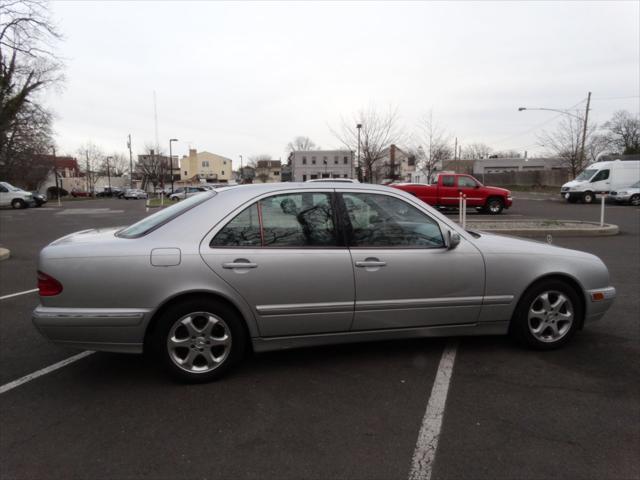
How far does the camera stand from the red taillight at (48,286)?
3.33 metres

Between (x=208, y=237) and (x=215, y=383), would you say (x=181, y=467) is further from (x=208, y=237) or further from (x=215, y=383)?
(x=208, y=237)

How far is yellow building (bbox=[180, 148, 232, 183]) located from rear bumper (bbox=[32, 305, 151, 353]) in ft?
341

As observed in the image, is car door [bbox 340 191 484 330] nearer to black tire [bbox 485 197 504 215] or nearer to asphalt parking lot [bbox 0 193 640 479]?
asphalt parking lot [bbox 0 193 640 479]

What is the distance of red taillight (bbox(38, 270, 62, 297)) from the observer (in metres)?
3.33

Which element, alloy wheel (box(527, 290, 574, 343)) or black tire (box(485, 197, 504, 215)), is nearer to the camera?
alloy wheel (box(527, 290, 574, 343))

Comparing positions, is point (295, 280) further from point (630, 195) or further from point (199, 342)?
point (630, 195)

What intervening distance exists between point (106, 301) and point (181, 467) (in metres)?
1.36

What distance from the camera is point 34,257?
992cm

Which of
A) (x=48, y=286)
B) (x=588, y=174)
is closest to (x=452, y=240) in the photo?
(x=48, y=286)

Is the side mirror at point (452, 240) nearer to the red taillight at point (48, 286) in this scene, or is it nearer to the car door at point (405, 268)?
the car door at point (405, 268)

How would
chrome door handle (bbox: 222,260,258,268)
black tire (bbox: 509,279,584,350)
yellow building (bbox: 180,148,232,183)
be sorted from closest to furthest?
chrome door handle (bbox: 222,260,258,268)
black tire (bbox: 509,279,584,350)
yellow building (bbox: 180,148,232,183)

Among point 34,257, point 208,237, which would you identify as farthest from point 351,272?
point 34,257

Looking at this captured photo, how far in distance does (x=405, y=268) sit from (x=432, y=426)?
1244mm

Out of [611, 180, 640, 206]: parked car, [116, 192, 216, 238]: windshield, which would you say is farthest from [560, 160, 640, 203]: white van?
[116, 192, 216, 238]: windshield
